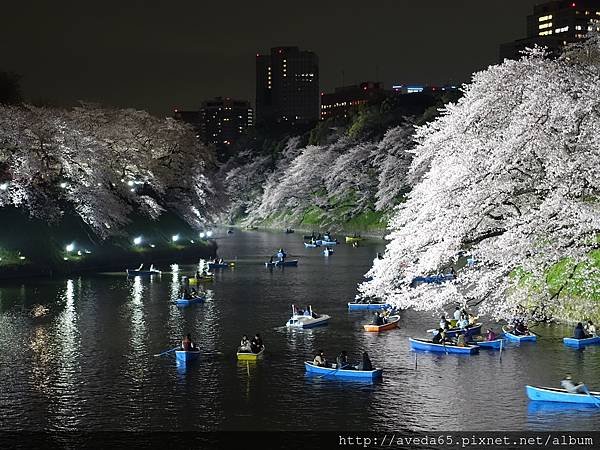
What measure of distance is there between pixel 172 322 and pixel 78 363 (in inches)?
422

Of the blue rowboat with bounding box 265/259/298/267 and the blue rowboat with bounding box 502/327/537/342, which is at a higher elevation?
the blue rowboat with bounding box 265/259/298/267

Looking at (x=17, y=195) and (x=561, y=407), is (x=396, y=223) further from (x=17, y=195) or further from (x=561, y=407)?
(x=17, y=195)

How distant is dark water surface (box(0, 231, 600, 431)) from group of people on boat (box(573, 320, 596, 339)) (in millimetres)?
752

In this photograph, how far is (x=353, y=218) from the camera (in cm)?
12056

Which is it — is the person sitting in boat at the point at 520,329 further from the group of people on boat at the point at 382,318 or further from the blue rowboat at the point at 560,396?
the blue rowboat at the point at 560,396

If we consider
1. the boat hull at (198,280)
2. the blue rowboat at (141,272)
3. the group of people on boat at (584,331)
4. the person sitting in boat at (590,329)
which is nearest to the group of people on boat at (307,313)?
the group of people on boat at (584,331)

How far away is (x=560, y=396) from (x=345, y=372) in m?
8.68

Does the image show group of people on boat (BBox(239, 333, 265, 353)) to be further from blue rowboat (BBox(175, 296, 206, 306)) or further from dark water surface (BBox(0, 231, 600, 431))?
blue rowboat (BBox(175, 296, 206, 306))

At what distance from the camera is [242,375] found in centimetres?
3375

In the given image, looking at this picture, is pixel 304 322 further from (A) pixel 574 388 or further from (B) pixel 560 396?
(A) pixel 574 388

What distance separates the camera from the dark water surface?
2759 cm

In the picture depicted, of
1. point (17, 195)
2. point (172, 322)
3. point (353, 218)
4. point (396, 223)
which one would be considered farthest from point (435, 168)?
A: point (353, 218)

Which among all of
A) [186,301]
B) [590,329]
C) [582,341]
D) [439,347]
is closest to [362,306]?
[186,301]

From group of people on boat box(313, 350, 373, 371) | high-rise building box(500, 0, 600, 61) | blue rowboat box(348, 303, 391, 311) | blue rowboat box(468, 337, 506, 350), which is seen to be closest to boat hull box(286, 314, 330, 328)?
blue rowboat box(348, 303, 391, 311)
